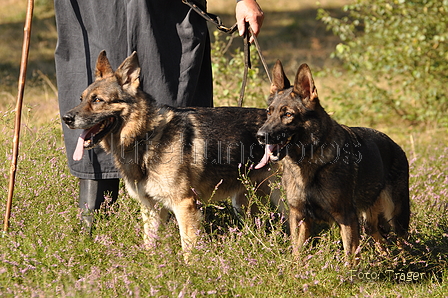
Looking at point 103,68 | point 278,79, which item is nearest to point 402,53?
point 278,79

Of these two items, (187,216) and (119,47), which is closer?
(187,216)

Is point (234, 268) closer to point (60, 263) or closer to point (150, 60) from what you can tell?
point (60, 263)

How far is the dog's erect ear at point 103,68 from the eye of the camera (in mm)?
4148

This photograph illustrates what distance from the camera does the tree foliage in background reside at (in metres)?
8.03

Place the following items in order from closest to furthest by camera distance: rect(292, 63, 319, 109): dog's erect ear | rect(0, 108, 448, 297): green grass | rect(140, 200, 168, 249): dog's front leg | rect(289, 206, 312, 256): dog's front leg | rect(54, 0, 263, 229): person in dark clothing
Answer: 1. rect(0, 108, 448, 297): green grass
2. rect(140, 200, 168, 249): dog's front leg
3. rect(292, 63, 319, 109): dog's erect ear
4. rect(289, 206, 312, 256): dog's front leg
5. rect(54, 0, 263, 229): person in dark clothing

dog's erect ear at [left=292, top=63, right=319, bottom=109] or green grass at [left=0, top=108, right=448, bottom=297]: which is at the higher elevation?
dog's erect ear at [left=292, top=63, right=319, bottom=109]

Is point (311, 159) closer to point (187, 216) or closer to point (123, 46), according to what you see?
point (187, 216)

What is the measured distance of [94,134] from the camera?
408 cm

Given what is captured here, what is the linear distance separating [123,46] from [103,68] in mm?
376

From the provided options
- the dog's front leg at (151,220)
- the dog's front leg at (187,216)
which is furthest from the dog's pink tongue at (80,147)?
the dog's front leg at (187,216)

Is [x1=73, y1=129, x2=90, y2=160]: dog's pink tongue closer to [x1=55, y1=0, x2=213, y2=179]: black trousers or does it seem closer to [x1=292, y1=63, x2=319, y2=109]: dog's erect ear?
[x1=55, y1=0, x2=213, y2=179]: black trousers

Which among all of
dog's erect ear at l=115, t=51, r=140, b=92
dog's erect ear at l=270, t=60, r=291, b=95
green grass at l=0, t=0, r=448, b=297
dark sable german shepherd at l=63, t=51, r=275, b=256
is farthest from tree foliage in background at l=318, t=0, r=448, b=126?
dog's erect ear at l=115, t=51, r=140, b=92

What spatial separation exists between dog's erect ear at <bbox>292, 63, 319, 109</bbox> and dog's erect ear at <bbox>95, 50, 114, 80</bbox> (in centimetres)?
146

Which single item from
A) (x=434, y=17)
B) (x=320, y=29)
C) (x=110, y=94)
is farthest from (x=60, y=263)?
(x=320, y=29)
